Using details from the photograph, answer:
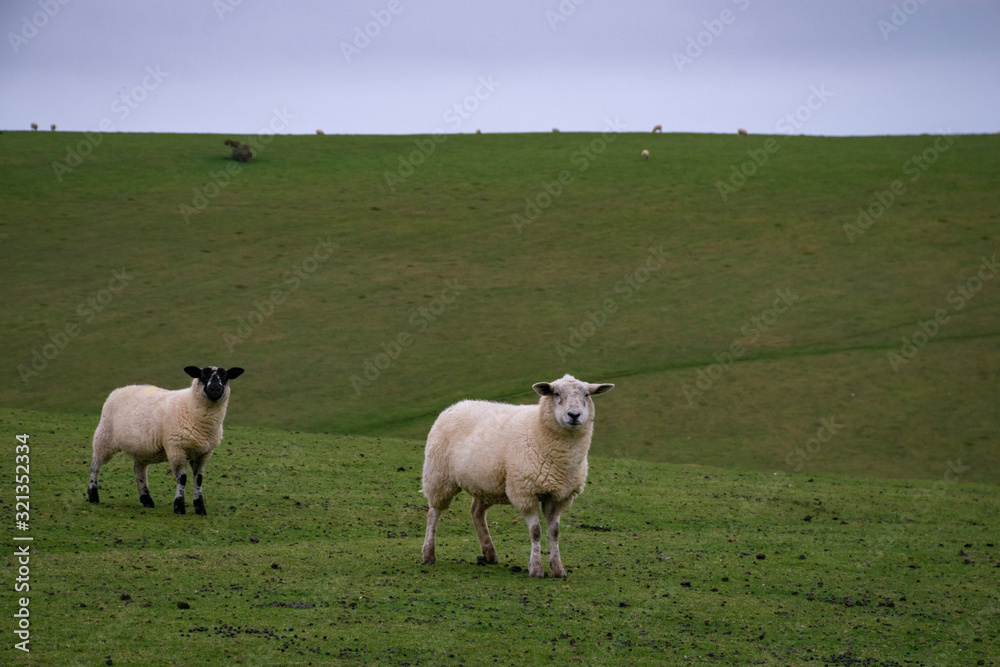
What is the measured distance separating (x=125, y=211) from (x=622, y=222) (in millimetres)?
24595

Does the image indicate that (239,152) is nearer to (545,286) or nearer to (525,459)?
(545,286)

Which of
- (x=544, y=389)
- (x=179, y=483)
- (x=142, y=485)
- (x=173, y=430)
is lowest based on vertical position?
(x=142, y=485)

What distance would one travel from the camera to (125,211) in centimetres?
4866

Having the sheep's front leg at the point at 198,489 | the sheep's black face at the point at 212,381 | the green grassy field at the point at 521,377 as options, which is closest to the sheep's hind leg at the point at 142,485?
the green grassy field at the point at 521,377

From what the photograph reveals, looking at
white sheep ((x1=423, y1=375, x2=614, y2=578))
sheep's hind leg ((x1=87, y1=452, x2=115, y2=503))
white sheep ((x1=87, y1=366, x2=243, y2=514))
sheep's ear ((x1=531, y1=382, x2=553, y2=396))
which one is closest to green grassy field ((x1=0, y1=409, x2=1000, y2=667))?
sheep's hind leg ((x1=87, y1=452, x2=115, y2=503))

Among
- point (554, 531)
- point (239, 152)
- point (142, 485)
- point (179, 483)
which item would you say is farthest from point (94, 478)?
Result: point (239, 152)

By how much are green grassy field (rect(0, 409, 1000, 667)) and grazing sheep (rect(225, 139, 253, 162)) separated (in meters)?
40.3

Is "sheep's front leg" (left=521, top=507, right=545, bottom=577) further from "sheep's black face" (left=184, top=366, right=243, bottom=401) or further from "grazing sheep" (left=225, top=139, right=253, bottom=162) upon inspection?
"grazing sheep" (left=225, top=139, right=253, bottom=162)

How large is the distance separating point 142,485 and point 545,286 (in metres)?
27.8

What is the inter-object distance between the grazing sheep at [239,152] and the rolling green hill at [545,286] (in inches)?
55.5

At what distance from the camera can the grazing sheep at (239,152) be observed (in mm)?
58219

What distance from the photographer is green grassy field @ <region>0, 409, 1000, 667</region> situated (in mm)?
9125

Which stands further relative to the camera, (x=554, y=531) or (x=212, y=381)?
(x=212, y=381)

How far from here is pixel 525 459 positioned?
37.9 feet
